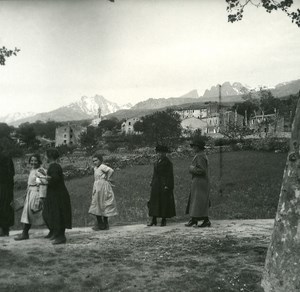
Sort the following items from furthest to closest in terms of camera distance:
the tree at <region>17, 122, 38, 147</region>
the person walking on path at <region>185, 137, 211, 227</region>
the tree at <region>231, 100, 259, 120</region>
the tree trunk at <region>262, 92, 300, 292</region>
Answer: the tree at <region>231, 100, 259, 120</region> → the tree at <region>17, 122, 38, 147</region> → the person walking on path at <region>185, 137, 211, 227</region> → the tree trunk at <region>262, 92, 300, 292</region>

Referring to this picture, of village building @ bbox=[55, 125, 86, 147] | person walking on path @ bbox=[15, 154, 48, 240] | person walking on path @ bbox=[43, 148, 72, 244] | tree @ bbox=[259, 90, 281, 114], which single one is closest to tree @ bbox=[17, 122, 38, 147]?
village building @ bbox=[55, 125, 86, 147]

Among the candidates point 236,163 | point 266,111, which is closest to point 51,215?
point 236,163

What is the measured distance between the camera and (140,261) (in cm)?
629

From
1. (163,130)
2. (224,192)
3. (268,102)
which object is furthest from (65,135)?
(224,192)

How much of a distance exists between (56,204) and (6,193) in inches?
60.8

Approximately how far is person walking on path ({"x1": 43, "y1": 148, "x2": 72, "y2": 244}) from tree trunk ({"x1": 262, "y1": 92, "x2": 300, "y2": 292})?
14.1ft

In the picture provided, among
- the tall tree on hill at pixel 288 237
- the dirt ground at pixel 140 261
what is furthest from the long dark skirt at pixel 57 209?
the tall tree on hill at pixel 288 237

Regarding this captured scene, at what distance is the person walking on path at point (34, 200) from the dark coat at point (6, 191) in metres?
0.59

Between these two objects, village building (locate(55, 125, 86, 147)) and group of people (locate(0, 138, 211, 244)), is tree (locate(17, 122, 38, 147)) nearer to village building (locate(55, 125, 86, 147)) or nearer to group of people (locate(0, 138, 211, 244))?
village building (locate(55, 125, 86, 147))

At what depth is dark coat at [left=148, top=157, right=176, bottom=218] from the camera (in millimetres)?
9570

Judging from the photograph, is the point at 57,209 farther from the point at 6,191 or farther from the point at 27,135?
the point at 27,135

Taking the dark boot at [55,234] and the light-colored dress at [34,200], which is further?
the light-colored dress at [34,200]

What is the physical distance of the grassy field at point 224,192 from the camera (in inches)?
514

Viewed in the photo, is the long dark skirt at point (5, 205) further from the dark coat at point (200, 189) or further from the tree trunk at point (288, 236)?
the tree trunk at point (288, 236)
